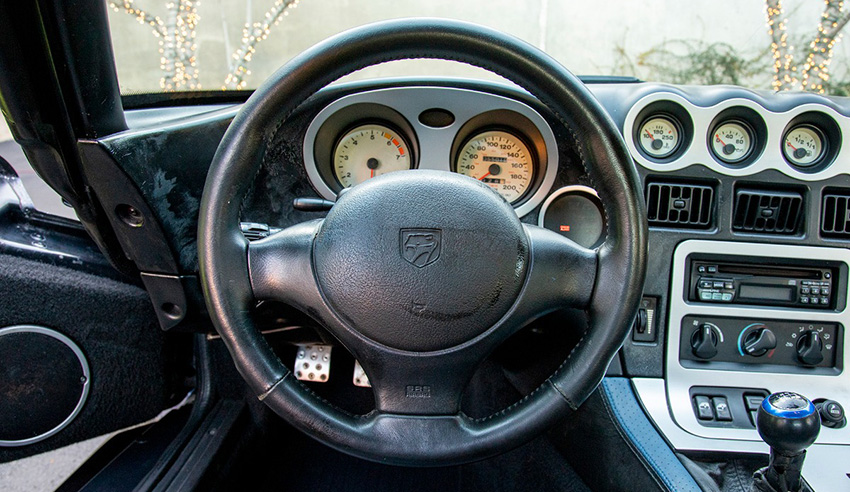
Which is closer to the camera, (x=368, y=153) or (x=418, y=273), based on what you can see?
(x=418, y=273)

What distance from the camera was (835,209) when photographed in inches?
57.1

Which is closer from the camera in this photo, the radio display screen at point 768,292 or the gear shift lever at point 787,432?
the gear shift lever at point 787,432

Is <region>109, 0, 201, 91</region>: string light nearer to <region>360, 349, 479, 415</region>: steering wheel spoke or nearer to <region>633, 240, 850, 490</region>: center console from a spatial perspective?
<region>360, 349, 479, 415</region>: steering wheel spoke

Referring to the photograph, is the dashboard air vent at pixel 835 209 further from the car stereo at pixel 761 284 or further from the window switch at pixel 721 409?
the window switch at pixel 721 409

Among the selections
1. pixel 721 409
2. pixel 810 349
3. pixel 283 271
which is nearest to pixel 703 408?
pixel 721 409

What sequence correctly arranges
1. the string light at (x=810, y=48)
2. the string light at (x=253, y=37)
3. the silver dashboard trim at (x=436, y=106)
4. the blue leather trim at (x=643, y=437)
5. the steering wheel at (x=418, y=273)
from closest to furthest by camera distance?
the steering wheel at (x=418, y=273)
the blue leather trim at (x=643, y=437)
the silver dashboard trim at (x=436, y=106)
the string light at (x=253, y=37)
the string light at (x=810, y=48)

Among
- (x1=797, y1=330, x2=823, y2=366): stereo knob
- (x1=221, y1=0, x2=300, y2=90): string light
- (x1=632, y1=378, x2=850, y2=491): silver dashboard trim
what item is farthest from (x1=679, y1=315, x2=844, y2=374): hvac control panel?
(x1=221, y1=0, x2=300, y2=90): string light

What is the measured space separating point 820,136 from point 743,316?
0.49m

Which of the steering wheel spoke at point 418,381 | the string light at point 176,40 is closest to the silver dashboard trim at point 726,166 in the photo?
the steering wheel spoke at point 418,381

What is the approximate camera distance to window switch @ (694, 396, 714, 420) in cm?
139

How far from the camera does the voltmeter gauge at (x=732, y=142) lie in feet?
4.72

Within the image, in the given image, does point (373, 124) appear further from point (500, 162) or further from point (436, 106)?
point (500, 162)

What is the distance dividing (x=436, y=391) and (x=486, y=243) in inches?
9.5

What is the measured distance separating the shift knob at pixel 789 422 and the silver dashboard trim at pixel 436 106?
65 centimetres
